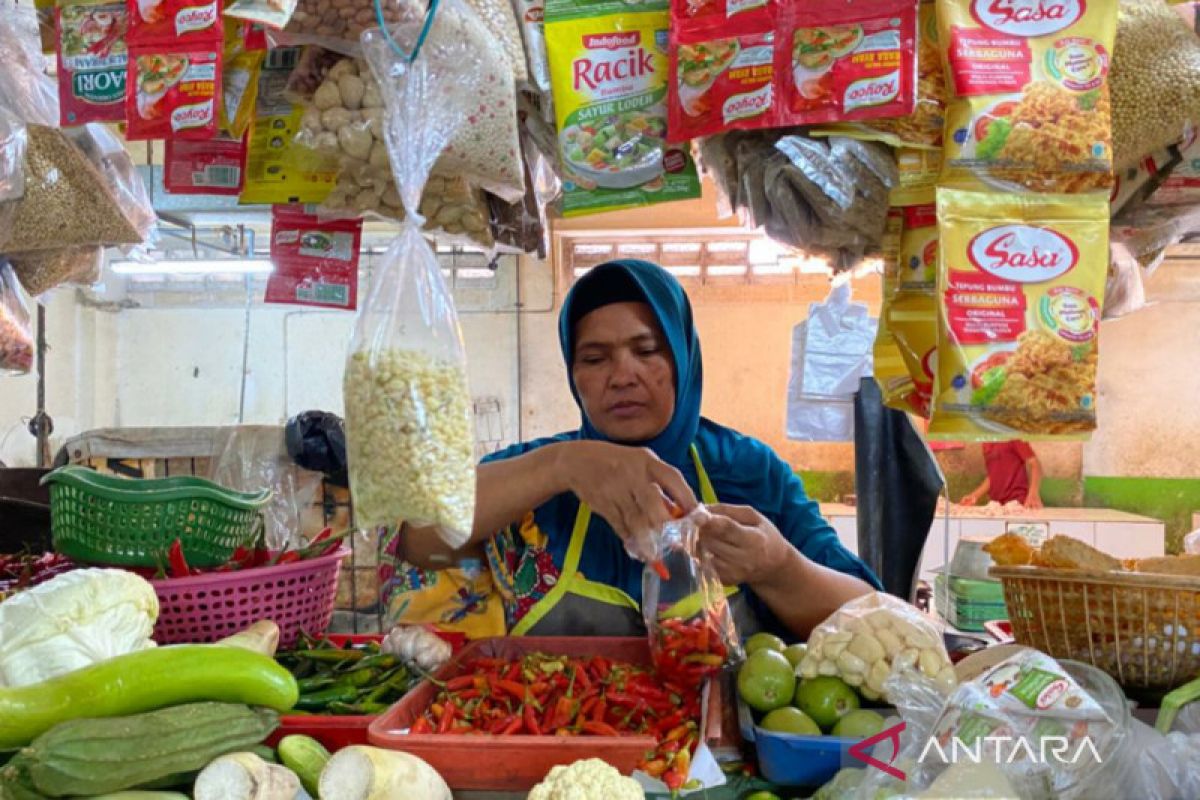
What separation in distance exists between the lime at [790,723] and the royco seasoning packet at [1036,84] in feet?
3.41

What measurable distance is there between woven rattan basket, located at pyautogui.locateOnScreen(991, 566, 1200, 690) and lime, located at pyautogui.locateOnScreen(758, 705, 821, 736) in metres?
0.56

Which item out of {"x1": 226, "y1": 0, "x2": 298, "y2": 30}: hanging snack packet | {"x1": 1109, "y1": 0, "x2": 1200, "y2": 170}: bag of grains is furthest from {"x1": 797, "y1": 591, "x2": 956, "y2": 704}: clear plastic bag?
{"x1": 226, "y1": 0, "x2": 298, "y2": 30}: hanging snack packet

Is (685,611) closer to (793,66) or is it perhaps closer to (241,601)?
(241,601)

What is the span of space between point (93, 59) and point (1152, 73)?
209 cm

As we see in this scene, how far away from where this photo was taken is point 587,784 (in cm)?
128

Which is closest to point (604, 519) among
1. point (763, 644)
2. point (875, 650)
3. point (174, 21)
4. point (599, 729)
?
point (763, 644)

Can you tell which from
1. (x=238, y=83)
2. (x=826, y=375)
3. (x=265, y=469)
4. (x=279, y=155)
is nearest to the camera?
(x=238, y=83)

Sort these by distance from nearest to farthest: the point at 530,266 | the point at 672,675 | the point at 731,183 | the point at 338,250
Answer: the point at 672,675
the point at 731,183
the point at 338,250
the point at 530,266

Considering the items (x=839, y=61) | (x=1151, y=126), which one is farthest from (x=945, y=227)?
(x=1151, y=126)

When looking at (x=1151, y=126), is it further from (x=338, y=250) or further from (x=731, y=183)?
(x=338, y=250)

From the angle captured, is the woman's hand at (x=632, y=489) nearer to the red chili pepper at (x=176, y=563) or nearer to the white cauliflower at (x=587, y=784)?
the white cauliflower at (x=587, y=784)

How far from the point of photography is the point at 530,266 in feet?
34.3

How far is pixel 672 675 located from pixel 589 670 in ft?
0.59

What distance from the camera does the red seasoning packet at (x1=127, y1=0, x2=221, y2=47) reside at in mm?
1670
